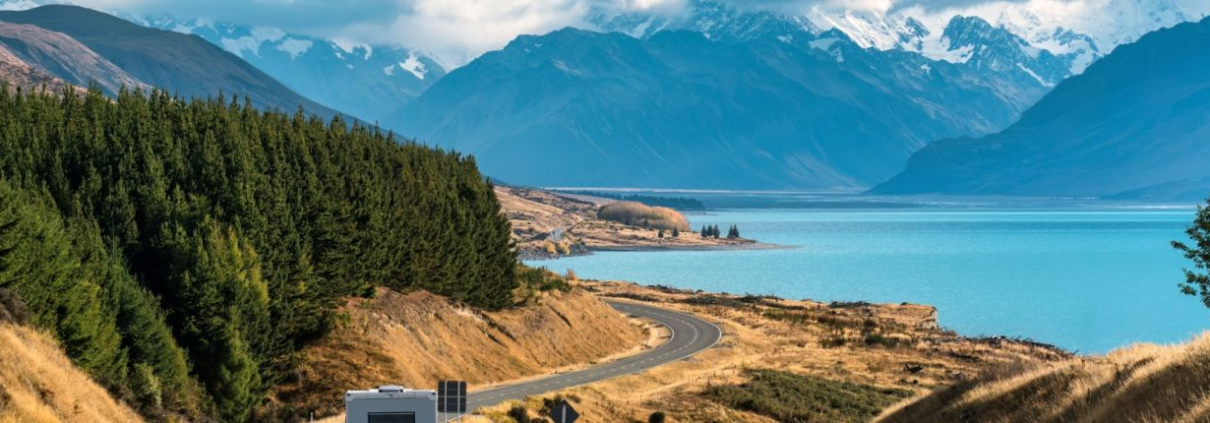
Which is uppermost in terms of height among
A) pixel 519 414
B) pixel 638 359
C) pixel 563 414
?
pixel 563 414

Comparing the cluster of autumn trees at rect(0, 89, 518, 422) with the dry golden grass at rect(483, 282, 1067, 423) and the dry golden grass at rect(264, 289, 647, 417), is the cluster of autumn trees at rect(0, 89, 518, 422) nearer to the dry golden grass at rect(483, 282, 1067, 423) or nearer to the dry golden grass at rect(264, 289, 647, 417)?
the dry golden grass at rect(264, 289, 647, 417)

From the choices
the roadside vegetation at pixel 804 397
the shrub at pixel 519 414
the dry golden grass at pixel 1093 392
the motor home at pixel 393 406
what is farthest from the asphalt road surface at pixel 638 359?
the dry golden grass at pixel 1093 392

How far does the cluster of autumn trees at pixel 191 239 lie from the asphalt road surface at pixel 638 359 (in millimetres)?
10321

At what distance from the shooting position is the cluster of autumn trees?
47.3 metres

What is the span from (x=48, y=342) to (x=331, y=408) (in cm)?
1696

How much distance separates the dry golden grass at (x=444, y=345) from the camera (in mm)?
65062

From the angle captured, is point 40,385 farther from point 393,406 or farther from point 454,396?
point 454,396

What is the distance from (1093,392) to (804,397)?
113ft

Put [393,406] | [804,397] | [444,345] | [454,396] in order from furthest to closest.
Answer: [444,345]
[804,397]
[454,396]
[393,406]

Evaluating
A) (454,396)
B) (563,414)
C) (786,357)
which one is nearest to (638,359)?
(786,357)

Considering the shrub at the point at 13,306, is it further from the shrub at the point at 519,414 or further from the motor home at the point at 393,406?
the shrub at the point at 519,414

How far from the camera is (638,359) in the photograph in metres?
88.3

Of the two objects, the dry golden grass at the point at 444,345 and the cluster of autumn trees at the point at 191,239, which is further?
the dry golden grass at the point at 444,345

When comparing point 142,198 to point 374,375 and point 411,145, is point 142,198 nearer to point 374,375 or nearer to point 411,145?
point 374,375
